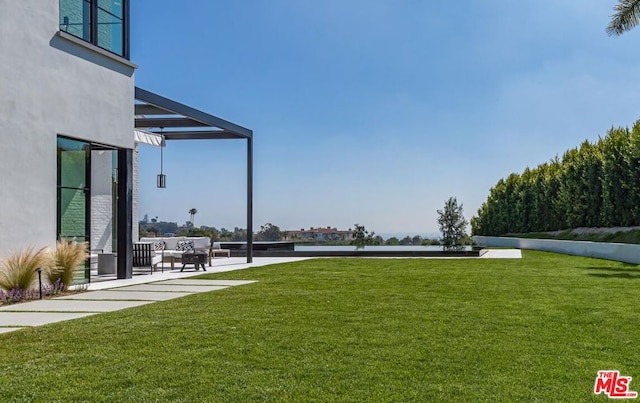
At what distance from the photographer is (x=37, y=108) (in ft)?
33.1

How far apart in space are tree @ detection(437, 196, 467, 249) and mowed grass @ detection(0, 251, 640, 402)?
54.4 ft

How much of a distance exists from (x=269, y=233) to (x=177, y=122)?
1516 cm

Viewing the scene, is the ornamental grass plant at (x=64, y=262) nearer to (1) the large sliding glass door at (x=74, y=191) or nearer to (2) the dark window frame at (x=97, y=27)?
(1) the large sliding glass door at (x=74, y=191)

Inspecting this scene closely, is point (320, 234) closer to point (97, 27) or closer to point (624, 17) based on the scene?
point (624, 17)

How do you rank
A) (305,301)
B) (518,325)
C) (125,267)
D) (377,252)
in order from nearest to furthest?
(518,325) → (305,301) → (125,267) → (377,252)

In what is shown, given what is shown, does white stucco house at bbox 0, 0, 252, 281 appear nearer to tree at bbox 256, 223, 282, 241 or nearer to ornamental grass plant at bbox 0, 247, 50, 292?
ornamental grass plant at bbox 0, 247, 50, 292

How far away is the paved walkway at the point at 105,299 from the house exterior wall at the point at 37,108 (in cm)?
137

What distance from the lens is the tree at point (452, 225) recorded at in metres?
25.7

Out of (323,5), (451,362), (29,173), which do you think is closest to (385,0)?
(323,5)

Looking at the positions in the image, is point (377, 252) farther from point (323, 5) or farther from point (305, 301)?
point (305, 301)

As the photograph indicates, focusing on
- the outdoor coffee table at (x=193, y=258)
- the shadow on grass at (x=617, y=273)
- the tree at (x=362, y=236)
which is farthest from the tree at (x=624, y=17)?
the tree at (x=362, y=236)

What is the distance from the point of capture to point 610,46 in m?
20.4

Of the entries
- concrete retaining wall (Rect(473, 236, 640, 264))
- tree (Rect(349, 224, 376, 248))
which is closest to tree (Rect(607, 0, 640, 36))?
concrete retaining wall (Rect(473, 236, 640, 264))

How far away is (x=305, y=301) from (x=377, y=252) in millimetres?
15713
